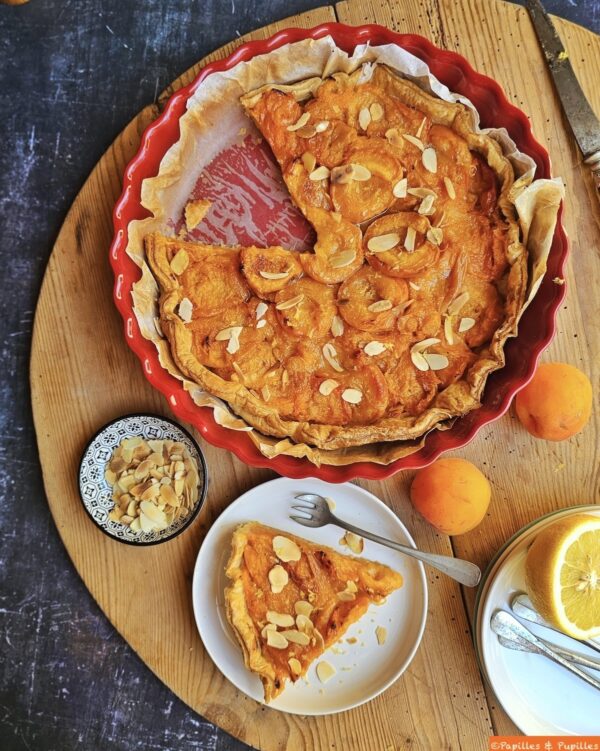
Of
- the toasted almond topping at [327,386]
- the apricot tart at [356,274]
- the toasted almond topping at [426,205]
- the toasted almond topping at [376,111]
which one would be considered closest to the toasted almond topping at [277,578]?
the apricot tart at [356,274]

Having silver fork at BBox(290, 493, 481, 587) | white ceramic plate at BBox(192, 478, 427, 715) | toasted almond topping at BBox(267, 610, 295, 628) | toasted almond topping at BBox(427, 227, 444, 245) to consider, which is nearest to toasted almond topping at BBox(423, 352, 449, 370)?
toasted almond topping at BBox(427, 227, 444, 245)

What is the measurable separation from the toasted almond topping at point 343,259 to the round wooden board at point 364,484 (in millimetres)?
718

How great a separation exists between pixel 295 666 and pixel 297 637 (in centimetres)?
9

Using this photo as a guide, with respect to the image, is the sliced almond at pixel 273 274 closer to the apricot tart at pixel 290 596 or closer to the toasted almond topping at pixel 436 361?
the toasted almond topping at pixel 436 361

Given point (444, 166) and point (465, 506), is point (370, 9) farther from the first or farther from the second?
point (465, 506)

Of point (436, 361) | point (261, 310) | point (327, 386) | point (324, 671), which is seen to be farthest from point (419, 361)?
point (324, 671)

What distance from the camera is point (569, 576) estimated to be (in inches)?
71.3

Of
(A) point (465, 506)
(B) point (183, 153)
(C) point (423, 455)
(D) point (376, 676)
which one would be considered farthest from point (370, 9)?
(D) point (376, 676)

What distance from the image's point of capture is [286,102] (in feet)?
6.56

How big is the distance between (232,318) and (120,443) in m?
0.56

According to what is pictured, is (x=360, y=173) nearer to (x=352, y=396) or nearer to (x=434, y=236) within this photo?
(x=434, y=236)

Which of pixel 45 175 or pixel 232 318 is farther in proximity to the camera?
pixel 45 175

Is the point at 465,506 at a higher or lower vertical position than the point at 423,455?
lower

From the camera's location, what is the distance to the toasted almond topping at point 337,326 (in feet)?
6.55
